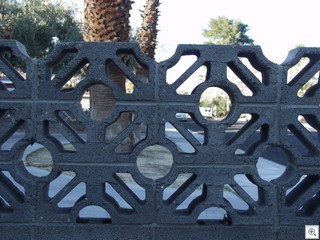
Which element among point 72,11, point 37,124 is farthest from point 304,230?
point 72,11

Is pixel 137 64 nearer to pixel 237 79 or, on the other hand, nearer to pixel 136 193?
pixel 237 79

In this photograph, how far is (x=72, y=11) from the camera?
22844 mm

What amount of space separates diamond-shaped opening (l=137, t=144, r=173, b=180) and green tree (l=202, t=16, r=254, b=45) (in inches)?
2098

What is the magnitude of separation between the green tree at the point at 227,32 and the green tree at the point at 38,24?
147ft

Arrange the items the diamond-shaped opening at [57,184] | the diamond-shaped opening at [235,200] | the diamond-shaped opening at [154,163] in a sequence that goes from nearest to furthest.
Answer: the diamond-shaped opening at [235,200], the diamond-shaped opening at [57,184], the diamond-shaped opening at [154,163]

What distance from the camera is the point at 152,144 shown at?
11.9 feet

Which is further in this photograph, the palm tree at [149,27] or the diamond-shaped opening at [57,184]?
the palm tree at [149,27]

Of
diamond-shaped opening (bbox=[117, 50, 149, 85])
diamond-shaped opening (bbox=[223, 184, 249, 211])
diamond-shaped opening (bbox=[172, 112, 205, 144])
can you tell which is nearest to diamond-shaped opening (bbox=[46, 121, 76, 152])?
diamond-shaped opening (bbox=[117, 50, 149, 85])

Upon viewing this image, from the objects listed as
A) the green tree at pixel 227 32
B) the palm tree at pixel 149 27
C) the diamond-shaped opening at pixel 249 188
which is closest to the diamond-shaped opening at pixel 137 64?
the palm tree at pixel 149 27

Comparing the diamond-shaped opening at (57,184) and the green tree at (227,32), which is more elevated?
the green tree at (227,32)

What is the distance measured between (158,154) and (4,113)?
9.64 m

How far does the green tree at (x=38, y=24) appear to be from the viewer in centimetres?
2045

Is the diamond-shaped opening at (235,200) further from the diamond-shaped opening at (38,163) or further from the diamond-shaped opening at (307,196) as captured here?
the diamond-shaped opening at (38,163)

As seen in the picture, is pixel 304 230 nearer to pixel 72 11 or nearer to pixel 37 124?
pixel 37 124
